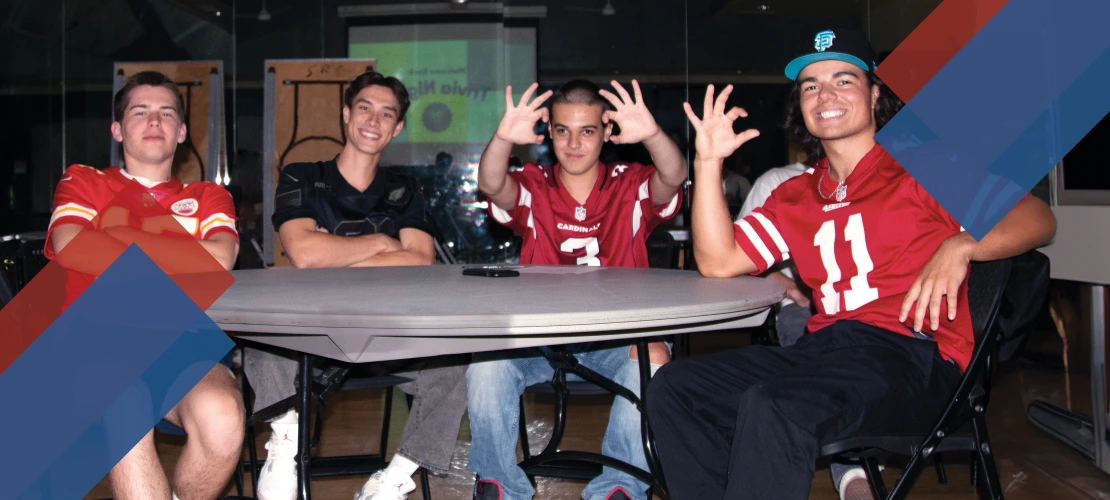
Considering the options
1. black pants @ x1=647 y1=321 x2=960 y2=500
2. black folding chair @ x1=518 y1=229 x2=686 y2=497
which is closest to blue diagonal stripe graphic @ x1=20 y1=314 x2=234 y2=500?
black folding chair @ x1=518 y1=229 x2=686 y2=497

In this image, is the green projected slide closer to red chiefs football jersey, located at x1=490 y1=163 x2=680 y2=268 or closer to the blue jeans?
red chiefs football jersey, located at x1=490 y1=163 x2=680 y2=268

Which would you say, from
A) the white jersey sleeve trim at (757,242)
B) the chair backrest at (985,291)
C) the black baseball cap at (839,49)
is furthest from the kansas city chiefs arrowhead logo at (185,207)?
the chair backrest at (985,291)

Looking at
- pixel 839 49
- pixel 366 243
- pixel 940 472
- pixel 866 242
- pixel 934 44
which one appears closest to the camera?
pixel 866 242

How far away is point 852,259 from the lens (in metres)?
1.85

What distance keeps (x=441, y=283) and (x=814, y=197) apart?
875 millimetres

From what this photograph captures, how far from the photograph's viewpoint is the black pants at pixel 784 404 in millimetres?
1440

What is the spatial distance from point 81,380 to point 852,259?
5.25ft

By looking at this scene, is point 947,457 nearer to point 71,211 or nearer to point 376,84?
point 376,84

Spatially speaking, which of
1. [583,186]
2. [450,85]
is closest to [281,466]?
[583,186]

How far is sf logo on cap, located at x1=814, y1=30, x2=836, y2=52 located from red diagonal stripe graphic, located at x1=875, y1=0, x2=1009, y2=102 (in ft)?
0.52

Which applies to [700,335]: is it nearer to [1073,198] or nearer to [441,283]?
[1073,198]

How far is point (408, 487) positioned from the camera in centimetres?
202

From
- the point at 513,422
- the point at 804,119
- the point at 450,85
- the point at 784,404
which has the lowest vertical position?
the point at 513,422

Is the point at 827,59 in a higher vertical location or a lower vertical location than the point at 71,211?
higher
